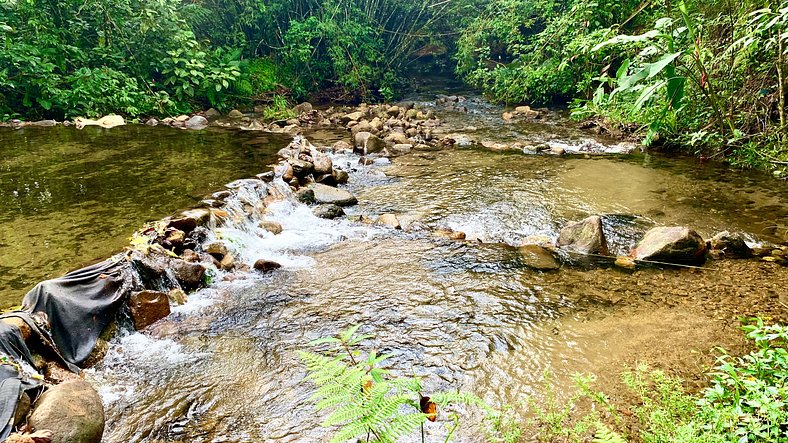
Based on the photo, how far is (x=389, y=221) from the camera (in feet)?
18.6

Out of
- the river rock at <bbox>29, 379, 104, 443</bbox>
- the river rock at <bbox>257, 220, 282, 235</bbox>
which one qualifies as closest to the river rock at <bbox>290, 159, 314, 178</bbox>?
the river rock at <bbox>257, 220, 282, 235</bbox>

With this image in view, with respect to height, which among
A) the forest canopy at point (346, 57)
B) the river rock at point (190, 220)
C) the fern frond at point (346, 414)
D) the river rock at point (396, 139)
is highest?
the forest canopy at point (346, 57)

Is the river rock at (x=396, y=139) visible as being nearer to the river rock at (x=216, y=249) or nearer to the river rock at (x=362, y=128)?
the river rock at (x=362, y=128)

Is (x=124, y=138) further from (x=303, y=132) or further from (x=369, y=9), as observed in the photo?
(x=369, y=9)

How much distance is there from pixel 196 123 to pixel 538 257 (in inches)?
371

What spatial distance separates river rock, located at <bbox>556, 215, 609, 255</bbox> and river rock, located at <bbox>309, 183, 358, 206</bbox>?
2.94m

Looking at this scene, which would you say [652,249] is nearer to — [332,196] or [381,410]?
[381,410]

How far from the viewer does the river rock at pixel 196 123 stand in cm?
1086

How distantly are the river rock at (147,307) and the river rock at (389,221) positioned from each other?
8.83 feet

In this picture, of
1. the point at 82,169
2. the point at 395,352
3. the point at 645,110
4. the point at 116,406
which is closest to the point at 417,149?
the point at 645,110

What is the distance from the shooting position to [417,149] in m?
9.49

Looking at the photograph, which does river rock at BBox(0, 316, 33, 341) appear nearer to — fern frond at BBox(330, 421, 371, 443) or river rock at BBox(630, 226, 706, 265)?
fern frond at BBox(330, 421, 371, 443)

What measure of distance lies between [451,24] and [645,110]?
1230cm

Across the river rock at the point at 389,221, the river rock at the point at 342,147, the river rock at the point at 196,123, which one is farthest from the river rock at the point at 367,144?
the river rock at the point at 196,123
